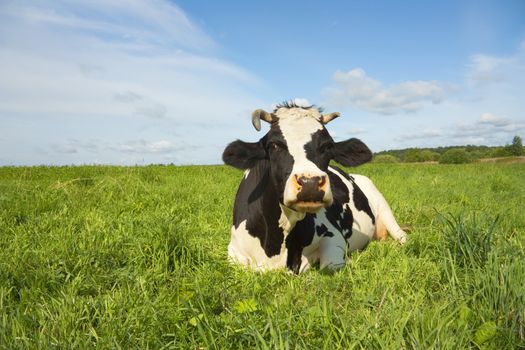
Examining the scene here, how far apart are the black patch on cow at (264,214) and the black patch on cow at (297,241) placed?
135 mm

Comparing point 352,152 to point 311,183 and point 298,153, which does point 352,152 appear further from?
point 311,183

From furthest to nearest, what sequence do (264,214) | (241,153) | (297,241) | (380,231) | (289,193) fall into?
(380,231), (297,241), (264,214), (241,153), (289,193)

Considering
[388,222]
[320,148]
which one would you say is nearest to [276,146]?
[320,148]

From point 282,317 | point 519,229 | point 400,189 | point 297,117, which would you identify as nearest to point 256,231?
point 297,117

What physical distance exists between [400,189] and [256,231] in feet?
23.4

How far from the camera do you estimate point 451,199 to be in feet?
29.6

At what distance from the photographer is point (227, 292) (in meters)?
3.13

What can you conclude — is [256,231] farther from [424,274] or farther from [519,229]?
[519,229]

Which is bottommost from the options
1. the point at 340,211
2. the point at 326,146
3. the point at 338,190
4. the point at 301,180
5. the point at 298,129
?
the point at 340,211

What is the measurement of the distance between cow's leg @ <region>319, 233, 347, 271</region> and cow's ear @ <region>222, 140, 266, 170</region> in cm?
129

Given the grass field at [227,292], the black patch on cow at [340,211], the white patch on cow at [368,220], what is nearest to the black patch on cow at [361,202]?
the white patch on cow at [368,220]

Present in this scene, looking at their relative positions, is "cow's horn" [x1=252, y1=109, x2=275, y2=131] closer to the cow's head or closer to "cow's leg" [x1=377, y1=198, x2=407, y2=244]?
the cow's head

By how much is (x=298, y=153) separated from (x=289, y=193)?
0.50 metres

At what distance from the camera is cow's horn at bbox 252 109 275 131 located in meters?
3.99
